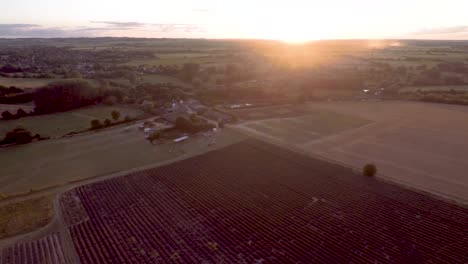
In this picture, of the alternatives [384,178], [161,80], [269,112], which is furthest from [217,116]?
[161,80]

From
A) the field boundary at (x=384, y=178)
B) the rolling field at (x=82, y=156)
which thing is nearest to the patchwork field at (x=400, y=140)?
the field boundary at (x=384, y=178)

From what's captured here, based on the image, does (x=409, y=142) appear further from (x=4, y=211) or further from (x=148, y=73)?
(x=148, y=73)

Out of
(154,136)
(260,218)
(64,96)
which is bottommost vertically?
(260,218)

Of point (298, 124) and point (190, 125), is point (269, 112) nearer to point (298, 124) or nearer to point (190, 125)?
point (298, 124)

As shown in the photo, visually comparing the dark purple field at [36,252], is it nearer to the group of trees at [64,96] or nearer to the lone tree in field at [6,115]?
the lone tree in field at [6,115]

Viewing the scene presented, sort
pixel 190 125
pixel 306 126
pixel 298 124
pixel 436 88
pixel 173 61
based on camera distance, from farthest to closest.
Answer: pixel 173 61 < pixel 436 88 < pixel 298 124 < pixel 306 126 < pixel 190 125

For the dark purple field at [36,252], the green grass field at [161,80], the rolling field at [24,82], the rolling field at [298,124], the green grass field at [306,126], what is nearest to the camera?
the dark purple field at [36,252]
